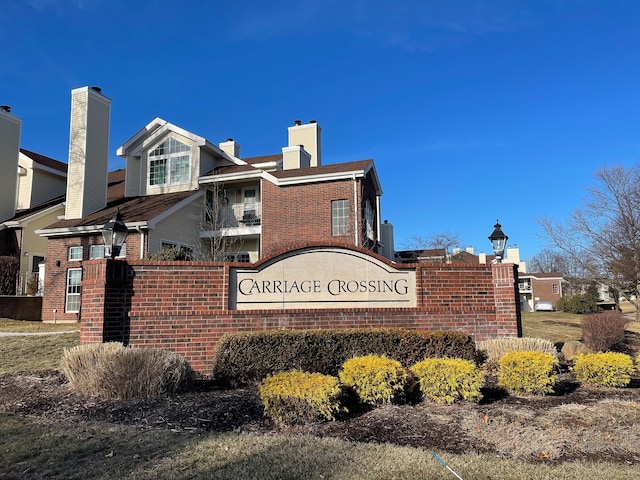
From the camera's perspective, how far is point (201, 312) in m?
8.25

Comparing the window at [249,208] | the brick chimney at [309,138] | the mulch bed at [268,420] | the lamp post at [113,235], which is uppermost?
the brick chimney at [309,138]

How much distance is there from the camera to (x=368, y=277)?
888cm

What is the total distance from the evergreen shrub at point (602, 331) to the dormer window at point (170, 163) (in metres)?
16.6

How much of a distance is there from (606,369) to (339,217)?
42.5ft

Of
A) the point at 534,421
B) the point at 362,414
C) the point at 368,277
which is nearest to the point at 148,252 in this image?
the point at 368,277

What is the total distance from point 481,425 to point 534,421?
2.14ft

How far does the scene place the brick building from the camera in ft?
60.5

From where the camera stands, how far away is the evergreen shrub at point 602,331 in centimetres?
1225

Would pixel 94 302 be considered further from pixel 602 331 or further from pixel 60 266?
pixel 60 266

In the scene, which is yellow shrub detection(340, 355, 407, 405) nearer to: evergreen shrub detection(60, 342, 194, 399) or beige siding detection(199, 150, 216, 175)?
evergreen shrub detection(60, 342, 194, 399)

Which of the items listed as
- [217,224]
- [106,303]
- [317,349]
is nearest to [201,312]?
[106,303]

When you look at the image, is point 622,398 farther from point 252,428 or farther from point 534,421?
point 252,428

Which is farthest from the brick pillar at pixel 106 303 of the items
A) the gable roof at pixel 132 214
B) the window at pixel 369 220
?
the window at pixel 369 220

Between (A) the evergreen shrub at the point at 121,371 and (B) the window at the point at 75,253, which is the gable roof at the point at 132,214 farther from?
(A) the evergreen shrub at the point at 121,371
